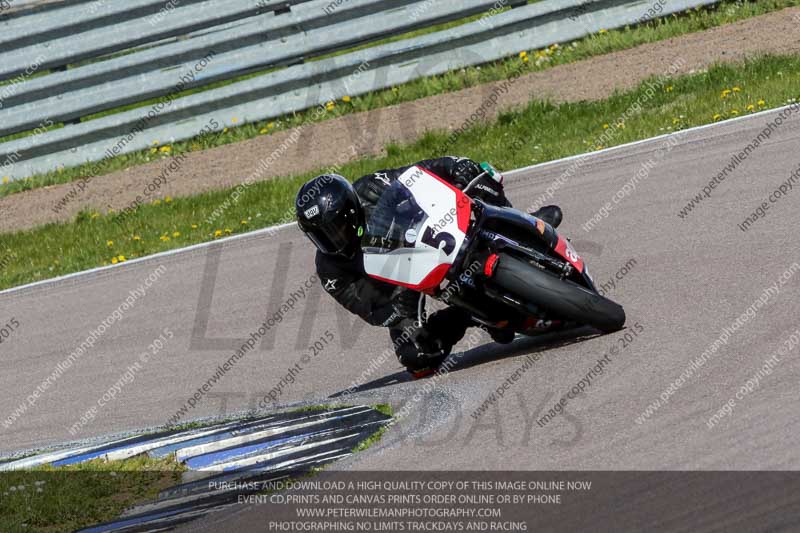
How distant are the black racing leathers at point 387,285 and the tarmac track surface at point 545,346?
0.82 feet

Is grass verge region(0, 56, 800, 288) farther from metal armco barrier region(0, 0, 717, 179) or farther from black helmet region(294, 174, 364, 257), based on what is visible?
black helmet region(294, 174, 364, 257)

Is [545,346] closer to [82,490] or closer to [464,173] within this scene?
[464,173]

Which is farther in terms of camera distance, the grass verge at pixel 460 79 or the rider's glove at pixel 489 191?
the grass verge at pixel 460 79

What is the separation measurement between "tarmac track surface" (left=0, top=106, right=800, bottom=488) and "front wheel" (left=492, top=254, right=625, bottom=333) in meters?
0.24

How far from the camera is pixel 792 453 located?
4.42m

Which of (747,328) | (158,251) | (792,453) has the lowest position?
(158,251)

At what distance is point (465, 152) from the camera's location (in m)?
12.9

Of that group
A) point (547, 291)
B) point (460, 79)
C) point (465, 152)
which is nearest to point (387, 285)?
point (547, 291)

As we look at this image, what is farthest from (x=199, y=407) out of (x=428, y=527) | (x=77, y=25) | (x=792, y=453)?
(x=77, y=25)

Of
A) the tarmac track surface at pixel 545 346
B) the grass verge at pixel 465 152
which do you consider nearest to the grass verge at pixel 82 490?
the tarmac track surface at pixel 545 346

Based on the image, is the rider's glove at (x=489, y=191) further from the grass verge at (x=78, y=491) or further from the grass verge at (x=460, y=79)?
the grass verge at (x=460, y=79)

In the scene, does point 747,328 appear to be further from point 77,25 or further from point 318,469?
point 77,25

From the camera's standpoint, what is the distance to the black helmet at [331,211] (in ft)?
22.2

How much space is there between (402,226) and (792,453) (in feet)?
8.78
